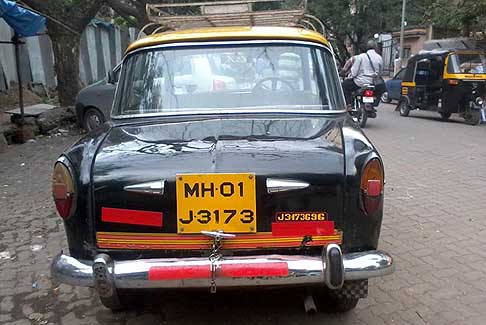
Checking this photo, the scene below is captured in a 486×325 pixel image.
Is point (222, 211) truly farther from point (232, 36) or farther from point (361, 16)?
point (361, 16)

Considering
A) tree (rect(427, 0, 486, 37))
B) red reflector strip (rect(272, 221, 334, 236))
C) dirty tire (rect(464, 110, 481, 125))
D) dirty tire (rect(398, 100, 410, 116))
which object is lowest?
dirty tire (rect(398, 100, 410, 116))

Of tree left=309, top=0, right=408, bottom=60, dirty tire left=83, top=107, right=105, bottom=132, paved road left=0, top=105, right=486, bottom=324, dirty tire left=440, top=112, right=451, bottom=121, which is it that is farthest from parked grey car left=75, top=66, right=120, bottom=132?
tree left=309, top=0, right=408, bottom=60

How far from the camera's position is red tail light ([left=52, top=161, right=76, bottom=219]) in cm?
286

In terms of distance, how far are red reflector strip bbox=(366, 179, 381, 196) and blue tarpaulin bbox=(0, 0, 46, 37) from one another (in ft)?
25.6

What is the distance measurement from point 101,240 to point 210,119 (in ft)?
3.84

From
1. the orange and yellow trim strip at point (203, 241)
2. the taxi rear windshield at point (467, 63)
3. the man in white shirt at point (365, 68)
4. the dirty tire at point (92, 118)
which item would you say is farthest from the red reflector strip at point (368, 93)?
the orange and yellow trim strip at point (203, 241)

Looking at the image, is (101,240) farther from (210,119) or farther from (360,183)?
(360,183)

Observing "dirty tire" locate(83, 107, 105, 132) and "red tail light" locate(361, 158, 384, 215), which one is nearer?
"red tail light" locate(361, 158, 384, 215)

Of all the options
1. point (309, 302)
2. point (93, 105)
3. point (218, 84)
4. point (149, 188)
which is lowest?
point (93, 105)

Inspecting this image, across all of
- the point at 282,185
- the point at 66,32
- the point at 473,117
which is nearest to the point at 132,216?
the point at 282,185

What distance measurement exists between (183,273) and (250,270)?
0.35 m

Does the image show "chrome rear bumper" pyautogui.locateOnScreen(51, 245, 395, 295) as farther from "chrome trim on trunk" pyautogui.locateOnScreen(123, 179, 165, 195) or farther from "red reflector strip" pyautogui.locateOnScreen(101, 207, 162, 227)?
"chrome trim on trunk" pyautogui.locateOnScreen(123, 179, 165, 195)

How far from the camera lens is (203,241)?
9.14ft

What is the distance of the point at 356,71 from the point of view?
11734 mm
